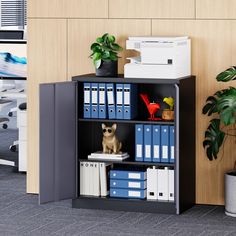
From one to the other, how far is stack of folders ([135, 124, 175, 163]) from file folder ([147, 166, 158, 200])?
0.30 feet

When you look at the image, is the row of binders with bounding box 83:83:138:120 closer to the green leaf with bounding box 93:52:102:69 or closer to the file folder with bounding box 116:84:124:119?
the file folder with bounding box 116:84:124:119

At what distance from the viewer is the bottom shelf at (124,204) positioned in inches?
226

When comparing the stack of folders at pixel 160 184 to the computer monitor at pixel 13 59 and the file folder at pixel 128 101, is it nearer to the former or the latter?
the file folder at pixel 128 101

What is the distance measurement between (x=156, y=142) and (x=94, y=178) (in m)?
0.59

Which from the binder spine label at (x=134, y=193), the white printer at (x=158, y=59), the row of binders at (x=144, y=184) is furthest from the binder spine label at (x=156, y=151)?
the white printer at (x=158, y=59)

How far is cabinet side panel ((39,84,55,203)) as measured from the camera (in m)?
5.66

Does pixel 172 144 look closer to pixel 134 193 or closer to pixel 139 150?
pixel 139 150

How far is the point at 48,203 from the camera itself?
609 cm

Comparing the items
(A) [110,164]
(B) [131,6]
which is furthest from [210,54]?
(A) [110,164]

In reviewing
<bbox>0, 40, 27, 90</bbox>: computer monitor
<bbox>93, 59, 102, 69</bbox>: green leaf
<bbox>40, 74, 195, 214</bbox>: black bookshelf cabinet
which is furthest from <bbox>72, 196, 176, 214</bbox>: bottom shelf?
<bbox>0, 40, 27, 90</bbox>: computer monitor

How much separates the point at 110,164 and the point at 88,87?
2.12ft

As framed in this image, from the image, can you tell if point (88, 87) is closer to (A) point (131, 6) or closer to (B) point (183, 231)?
(A) point (131, 6)

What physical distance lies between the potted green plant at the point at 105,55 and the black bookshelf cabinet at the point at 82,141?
89 mm

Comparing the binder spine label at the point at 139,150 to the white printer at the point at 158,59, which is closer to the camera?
the white printer at the point at 158,59
